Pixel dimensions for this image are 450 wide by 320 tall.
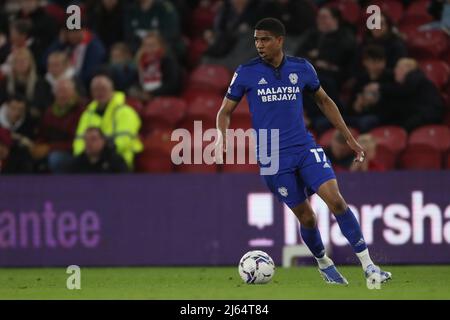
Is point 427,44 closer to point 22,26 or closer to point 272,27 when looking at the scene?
point 22,26

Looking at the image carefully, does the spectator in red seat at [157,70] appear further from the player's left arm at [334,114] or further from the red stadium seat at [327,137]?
the player's left arm at [334,114]

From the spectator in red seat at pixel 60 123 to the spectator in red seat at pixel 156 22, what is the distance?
69.1 inches

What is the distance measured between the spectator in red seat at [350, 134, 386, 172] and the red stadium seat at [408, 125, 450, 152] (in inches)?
20.5

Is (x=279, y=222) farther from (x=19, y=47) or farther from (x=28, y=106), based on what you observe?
(x=19, y=47)

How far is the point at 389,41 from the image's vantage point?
48.1 feet

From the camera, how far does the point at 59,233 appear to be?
13.4 meters

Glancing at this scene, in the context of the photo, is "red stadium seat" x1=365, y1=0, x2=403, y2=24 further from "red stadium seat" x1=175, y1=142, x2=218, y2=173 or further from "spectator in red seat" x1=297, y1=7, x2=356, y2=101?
"red stadium seat" x1=175, y1=142, x2=218, y2=173

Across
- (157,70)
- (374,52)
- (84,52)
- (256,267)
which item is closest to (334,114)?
(256,267)

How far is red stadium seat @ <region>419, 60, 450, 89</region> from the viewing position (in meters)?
14.9

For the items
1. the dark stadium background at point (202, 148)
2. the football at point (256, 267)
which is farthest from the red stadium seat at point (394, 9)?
the football at point (256, 267)

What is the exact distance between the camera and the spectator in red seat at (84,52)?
52.8 ft

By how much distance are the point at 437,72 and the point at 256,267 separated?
19.2 feet

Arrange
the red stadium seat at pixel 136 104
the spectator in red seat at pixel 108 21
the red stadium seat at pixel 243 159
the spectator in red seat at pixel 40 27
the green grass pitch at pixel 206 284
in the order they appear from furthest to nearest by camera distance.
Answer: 1. the spectator in red seat at pixel 40 27
2. the spectator in red seat at pixel 108 21
3. the red stadium seat at pixel 136 104
4. the red stadium seat at pixel 243 159
5. the green grass pitch at pixel 206 284

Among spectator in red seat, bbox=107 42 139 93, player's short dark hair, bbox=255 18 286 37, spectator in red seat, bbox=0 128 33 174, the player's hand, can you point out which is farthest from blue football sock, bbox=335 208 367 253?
spectator in red seat, bbox=107 42 139 93
